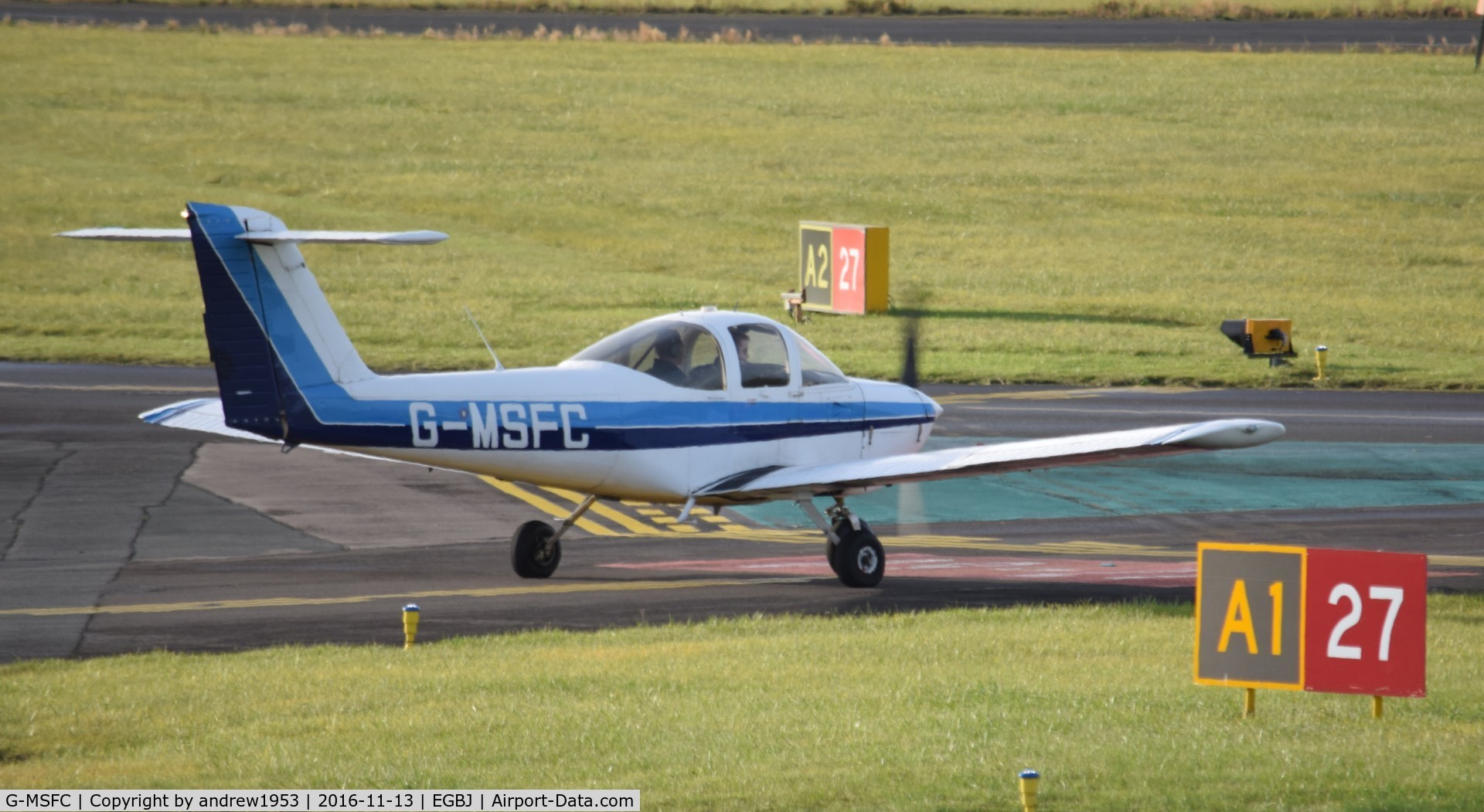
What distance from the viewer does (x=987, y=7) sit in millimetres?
87250

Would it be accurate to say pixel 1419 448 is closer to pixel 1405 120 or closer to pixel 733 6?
pixel 1405 120

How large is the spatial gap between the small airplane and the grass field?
218 feet

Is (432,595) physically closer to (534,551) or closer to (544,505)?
(534,551)

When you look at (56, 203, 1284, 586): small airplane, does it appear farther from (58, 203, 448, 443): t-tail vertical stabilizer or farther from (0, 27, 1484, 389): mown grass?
(0, 27, 1484, 389): mown grass

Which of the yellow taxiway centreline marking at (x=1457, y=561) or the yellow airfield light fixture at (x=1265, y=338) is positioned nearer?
the yellow taxiway centreline marking at (x=1457, y=561)

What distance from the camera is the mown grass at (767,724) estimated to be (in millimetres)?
9836

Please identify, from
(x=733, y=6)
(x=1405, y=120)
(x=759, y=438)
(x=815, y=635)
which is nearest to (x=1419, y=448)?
(x=759, y=438)

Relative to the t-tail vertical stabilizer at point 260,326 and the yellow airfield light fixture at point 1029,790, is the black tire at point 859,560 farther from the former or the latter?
the yellow airfield light fixture at point 1029,790

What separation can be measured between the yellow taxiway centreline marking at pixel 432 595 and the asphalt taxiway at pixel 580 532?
0.05 m

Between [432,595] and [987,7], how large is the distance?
7426cm

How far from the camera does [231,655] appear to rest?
47.3 feet

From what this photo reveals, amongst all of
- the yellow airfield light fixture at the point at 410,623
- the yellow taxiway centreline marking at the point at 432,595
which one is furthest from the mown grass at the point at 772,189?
the yellow airfield light fixture at the point at 410,623

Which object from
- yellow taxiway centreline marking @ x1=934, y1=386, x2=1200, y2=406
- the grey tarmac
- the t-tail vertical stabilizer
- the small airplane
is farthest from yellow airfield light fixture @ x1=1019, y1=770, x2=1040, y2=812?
the grey tarmac

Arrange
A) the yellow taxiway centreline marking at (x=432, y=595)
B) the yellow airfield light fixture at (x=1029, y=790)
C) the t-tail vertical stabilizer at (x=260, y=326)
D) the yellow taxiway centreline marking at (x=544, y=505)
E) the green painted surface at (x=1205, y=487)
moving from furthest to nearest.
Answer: the green painted surface at (x=1205, y=487)
the yellow taxiway centreline marking at (x=544, y=505)
the yellow taxiway centreline marking at (x=432, y=595)
the t-tail vertical stabilizer at (x=260, y=326)
the yellow airfield light fixture at (x=1029, y=790)
